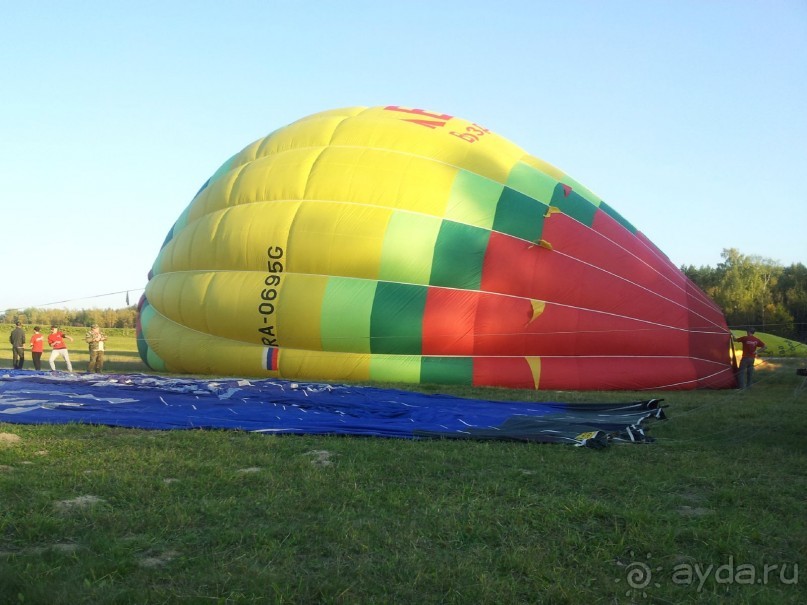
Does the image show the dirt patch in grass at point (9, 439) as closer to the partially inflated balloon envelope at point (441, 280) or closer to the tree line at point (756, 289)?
the partially inflated balloon envelope at point (441, 280)

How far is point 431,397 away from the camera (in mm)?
8039

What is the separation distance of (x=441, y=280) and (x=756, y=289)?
20.0 m

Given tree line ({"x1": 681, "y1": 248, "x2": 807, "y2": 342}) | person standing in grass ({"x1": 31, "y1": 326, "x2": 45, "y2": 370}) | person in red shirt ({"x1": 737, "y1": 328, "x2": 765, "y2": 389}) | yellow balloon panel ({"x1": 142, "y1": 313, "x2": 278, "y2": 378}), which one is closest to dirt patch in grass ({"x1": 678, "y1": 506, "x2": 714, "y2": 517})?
person in red shirt ({"x1": 737, "y1": 328, "x2": 765, "y2": 389})

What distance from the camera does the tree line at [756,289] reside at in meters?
20.3

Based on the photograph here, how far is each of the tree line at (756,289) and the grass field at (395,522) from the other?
1458 centimetres

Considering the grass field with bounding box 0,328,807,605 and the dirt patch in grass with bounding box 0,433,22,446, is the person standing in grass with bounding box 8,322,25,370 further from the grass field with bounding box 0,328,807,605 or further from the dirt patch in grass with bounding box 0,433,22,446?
the grass field with bounding box 0,328,807,605

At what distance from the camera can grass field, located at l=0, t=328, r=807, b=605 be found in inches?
107

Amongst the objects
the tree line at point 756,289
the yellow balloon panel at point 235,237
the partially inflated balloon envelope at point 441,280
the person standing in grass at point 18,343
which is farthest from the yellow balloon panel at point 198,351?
the tree line at point 756,289

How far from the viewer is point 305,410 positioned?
701 cm

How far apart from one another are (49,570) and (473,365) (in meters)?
7.05

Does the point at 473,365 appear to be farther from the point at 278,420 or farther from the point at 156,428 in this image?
the point at 156,428

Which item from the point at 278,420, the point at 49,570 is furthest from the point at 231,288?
the point at 49,570

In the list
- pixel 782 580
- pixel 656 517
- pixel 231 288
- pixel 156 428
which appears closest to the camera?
pixel 782 580

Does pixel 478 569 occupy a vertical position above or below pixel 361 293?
below
